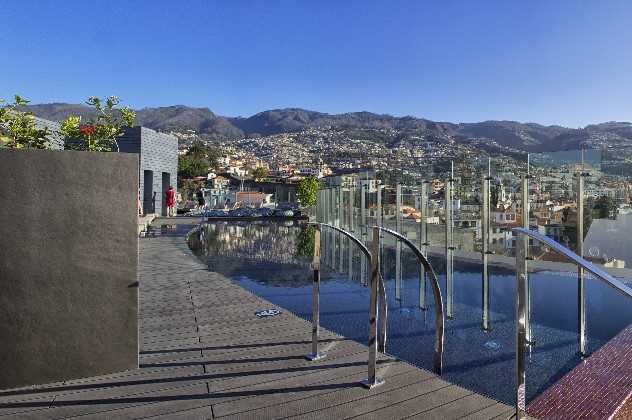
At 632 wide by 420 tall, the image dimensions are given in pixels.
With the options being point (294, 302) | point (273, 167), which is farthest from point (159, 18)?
point (273, 167)

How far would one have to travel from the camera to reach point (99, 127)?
16.2 ft

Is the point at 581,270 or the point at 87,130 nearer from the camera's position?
the point at 581,270

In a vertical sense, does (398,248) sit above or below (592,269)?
below

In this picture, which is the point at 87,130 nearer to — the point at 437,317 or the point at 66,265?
the point at 66,265

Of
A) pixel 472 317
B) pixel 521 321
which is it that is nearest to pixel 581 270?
pixel 472 317

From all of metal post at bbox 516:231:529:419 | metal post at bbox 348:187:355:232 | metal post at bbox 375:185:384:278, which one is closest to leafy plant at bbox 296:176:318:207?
metal post at bbox 348:187:355:232

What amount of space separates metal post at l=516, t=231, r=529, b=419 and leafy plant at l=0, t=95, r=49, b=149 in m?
3.96

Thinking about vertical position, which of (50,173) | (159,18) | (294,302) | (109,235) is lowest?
(294,302)

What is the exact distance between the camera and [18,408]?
2615 millimetres

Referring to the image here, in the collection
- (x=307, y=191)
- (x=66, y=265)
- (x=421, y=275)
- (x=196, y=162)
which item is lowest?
(x=421, y=275)

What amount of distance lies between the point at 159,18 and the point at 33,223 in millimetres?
36835

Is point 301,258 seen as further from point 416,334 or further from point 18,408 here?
point 18,408

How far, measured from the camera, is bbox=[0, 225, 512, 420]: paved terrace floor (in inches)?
101

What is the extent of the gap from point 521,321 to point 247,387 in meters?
1.74
